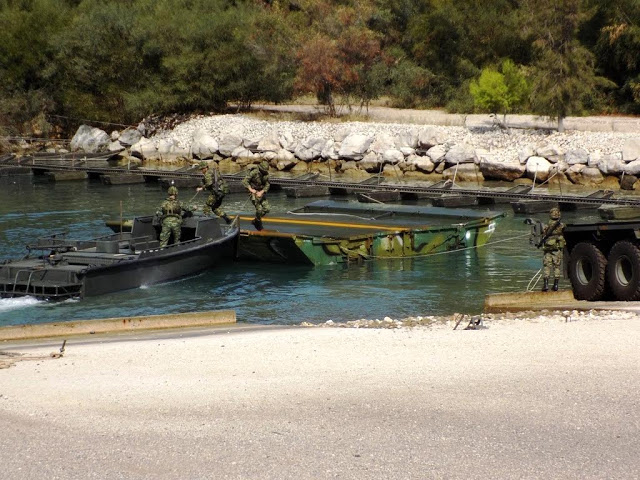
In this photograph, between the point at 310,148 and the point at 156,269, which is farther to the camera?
the point at 310,148

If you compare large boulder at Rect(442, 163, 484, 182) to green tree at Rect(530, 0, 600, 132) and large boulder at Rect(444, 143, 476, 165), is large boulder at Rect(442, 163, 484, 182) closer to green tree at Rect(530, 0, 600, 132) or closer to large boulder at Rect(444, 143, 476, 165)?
large boulder at Rect(444, 143, 476, 165)

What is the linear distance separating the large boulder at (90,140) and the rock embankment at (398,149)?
0.06 meters

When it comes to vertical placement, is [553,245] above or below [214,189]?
below

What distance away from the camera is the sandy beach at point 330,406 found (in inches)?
384

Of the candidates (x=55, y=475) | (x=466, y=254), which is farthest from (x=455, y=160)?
(x=55, y=475)

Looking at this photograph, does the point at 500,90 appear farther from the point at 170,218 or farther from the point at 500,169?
the point at 170,218

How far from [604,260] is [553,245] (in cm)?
126

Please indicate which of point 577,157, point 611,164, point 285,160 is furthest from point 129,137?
point 611,164

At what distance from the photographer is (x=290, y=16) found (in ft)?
196

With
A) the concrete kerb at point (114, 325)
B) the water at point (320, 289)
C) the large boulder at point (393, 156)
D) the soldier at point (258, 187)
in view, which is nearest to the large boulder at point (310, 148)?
the large boulder at point (393, 156)

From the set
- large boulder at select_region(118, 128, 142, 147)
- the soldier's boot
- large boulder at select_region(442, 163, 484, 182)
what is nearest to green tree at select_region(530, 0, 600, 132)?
large boulder at select_region(442, 163, 484, 182)

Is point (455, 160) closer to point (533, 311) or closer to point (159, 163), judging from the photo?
point (159, 163)

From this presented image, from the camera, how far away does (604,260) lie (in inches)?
776

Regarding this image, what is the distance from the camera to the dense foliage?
173ft
